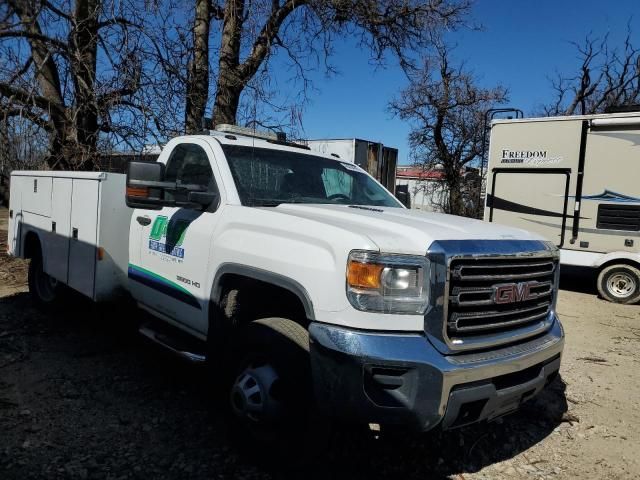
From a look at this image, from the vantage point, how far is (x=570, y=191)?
9.39 metres

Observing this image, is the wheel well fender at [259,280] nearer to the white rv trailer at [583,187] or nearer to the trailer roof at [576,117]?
the white rv trailer at [583,187]

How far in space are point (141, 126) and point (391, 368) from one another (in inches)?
321

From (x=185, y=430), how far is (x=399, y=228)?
2.09 meters

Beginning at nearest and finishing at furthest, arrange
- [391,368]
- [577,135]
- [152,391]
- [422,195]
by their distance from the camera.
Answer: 1. [391,368]
2. [152,391]
3. [577,135]
4. [422,195]

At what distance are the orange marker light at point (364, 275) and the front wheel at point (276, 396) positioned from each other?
0.48 metres

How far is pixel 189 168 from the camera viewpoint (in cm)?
425

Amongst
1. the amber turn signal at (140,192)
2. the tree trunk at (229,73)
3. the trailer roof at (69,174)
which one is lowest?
the amber turn signal at (140,192)

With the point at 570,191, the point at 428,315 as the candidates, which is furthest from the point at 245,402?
the point at 570,191

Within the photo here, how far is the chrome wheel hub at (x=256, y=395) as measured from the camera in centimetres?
296

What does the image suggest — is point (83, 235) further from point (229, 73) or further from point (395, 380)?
point (229, 73)

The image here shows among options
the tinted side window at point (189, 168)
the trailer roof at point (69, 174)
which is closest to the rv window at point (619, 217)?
the tinted side window at point (189, 168)

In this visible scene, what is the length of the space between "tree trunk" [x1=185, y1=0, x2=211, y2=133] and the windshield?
5.53 m

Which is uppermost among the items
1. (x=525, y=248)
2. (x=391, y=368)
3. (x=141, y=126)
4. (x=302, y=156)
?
(x=141, y=126)

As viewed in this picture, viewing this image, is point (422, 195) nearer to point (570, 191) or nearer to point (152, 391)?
point (570, 191)
